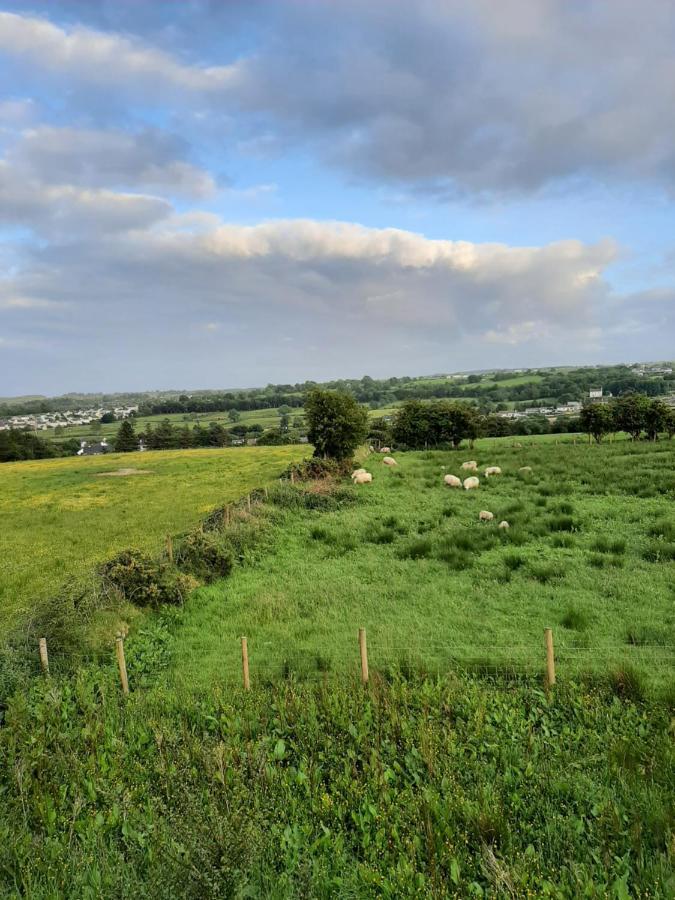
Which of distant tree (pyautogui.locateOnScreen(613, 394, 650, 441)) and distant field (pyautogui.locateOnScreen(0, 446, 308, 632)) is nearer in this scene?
distant field (pyautogui.locateOnScreen(0, 446, 308, 632))

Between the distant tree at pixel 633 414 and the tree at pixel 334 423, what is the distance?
3177 cm

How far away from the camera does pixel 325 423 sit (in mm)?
36000

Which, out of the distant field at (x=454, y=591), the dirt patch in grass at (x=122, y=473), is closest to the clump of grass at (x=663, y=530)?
the distant field at (x=454, y=591)

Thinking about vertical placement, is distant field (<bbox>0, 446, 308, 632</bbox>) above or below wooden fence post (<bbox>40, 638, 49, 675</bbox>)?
below

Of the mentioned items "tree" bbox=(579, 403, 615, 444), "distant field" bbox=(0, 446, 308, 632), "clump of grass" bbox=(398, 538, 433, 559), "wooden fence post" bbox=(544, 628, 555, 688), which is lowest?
"distant field" bbox=(0, 446, 308, 632)

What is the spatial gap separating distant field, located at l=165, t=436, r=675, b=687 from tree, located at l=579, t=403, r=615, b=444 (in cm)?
3126

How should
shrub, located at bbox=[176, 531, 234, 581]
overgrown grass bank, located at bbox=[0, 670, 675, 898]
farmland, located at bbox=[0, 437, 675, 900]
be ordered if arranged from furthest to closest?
shrub, located at bbox=[176, 531, 234, 581]
farmland, located at bbox=[0, 437, 675, 900]
overgrown grass bank, located at bbox=[0, 670, 675, 898]

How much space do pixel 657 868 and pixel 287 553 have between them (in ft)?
42.9

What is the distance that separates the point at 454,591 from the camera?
12.7m

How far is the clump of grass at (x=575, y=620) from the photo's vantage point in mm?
10328

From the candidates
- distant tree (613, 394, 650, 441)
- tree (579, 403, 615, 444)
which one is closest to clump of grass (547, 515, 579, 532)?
tree (579, 403, 615, 444)

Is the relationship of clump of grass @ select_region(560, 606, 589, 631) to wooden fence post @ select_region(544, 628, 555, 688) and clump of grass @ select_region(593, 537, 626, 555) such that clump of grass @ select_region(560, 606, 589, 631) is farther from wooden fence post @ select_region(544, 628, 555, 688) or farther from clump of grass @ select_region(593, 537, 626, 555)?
clump of grass @ select_region(593, 537, 626, 555)

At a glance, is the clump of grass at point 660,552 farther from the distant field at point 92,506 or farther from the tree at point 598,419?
the tree at point 598,419

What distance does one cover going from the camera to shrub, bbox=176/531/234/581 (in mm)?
15195
